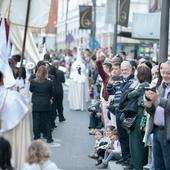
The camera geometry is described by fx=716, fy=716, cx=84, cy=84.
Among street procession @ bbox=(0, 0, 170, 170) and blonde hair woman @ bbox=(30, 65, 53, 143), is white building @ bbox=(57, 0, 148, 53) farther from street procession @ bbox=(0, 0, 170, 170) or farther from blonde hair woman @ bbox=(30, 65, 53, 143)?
blonde hair woman @ bbox=(30, 65, 53, 143)

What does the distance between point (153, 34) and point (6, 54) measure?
9845 mm

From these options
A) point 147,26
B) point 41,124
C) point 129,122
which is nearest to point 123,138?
point 129,122

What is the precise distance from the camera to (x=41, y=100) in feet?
51.1

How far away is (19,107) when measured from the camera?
31.3 ft

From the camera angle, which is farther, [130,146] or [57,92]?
[57,92]

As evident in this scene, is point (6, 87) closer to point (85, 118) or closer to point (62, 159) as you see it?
point (62, 159)

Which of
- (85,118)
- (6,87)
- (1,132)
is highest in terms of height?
(6,87)

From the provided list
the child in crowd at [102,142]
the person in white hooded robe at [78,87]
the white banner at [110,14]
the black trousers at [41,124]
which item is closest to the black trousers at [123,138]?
the child in crowd at [102,142]

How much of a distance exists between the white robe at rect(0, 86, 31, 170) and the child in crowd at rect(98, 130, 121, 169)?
292 centimetres

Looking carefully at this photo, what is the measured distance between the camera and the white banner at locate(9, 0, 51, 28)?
10.5 meters

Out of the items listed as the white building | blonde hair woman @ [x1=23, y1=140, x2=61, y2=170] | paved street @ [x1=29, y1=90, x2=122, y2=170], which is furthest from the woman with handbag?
the white building

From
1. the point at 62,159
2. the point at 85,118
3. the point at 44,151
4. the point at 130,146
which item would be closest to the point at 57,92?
the point at 85,118

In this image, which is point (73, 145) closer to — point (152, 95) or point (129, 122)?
point (129, 122)

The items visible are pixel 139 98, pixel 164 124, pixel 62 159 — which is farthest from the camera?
pixel 62 159
